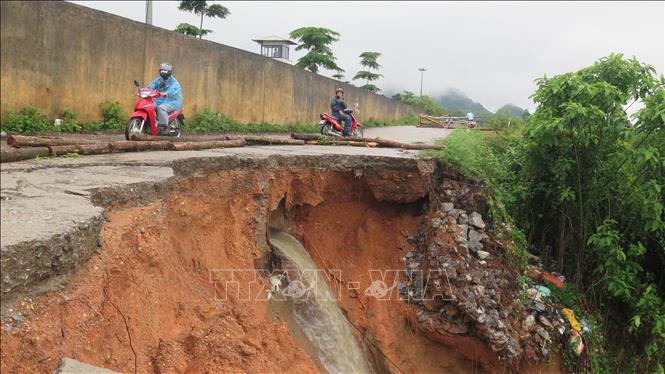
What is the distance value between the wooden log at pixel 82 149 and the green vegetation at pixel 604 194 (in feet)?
14.2

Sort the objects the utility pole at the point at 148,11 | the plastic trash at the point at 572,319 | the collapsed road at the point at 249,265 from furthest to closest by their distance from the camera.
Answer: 1. the utility pole at the point at 148,11
2. the plastic trash at the point at 572,319
3. the collapsed road at the point at 249,265

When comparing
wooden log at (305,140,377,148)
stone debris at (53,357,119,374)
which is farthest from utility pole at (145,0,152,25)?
stone debris at (53,357,119,374)

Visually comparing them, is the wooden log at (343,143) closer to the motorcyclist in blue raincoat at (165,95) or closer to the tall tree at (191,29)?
the motorcyclist in blue raincoat at (165,95)

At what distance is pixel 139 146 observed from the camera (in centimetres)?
575

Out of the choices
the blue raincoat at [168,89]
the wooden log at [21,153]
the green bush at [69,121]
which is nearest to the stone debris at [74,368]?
the wooden log at [21,153]

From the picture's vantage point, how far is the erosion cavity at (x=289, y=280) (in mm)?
3035

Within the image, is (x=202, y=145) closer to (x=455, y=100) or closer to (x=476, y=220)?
(x=476, y=220)

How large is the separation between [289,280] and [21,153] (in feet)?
9.38

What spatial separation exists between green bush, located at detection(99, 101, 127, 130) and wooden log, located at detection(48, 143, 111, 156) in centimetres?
426

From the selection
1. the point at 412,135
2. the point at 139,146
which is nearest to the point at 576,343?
the point at 139,146

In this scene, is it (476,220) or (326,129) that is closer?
(476,220)

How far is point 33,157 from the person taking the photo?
185 inches

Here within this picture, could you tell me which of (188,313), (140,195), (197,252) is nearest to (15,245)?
(140,195)

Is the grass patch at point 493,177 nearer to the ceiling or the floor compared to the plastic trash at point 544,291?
nearer to the ceiling
